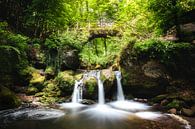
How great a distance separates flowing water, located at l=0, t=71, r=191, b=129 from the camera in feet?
30.5

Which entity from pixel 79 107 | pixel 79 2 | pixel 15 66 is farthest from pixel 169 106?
pixel 79 2

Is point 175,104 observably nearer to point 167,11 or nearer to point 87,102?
point 87,102

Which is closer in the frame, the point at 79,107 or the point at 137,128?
the point at 137,128

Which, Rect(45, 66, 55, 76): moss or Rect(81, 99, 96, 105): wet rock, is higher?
A: Rect(45, 66, 55, 76): moss

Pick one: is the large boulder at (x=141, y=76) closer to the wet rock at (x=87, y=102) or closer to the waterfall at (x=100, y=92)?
the waterfall at (x=100, y=92)

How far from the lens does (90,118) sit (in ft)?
35.4

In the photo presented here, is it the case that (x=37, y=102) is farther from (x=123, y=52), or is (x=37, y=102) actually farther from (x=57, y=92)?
(x=123, y=52)

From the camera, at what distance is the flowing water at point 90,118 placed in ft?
30.5

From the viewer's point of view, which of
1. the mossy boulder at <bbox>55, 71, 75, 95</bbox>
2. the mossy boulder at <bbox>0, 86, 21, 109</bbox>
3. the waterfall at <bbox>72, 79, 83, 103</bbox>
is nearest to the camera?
the mossy boulder at <bbox>0, 86, 21, 109</bbox>

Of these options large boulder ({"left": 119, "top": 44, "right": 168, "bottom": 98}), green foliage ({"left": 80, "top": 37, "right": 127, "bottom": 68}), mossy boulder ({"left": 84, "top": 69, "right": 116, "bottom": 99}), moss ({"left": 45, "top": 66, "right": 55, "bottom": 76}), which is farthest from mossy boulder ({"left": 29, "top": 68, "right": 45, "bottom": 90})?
large boulder ({"left": 119, "top": 44, "right": 168, "bottom": 98})

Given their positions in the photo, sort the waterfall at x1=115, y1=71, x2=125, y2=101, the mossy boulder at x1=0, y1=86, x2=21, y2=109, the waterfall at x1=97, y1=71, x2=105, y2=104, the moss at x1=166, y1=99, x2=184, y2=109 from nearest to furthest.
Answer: the mossy boulder at x1=0, y1=86, x2=21, y2=109 → the moss at x1=166, y1=99, x2=184, y2=109 → the waterfall at x1=97, y1=71, x2=105, y2=104 → the waterfall at x1=115, y1=71, x2=125, y2=101

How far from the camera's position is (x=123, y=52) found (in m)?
16.2

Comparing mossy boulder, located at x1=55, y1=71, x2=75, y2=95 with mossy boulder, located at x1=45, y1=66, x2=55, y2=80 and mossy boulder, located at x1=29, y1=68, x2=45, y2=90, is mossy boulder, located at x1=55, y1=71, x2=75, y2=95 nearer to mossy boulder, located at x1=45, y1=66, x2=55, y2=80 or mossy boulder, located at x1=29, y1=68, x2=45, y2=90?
mossy boulder, located at x1=45, y1=66, x2=55, y2=80

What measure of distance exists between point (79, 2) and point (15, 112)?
54.0 ft
